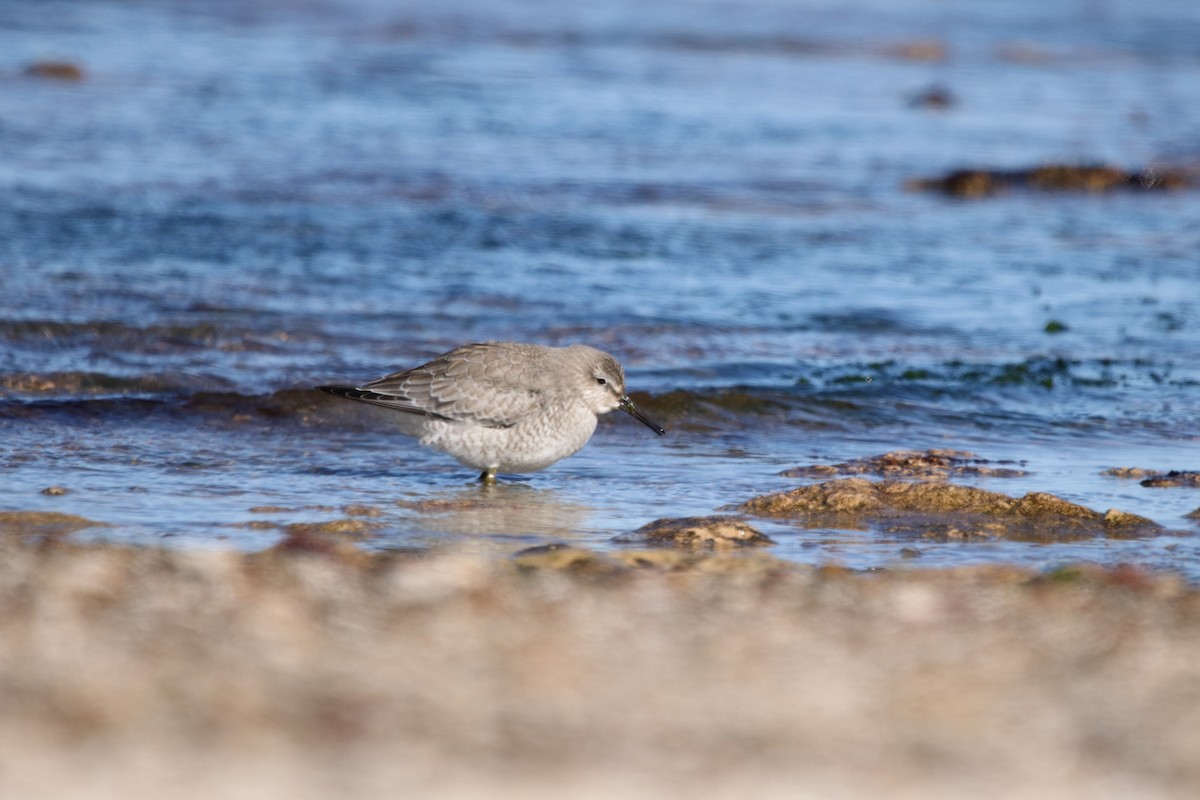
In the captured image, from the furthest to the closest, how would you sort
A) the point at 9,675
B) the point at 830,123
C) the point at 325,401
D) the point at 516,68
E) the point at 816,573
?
the point at 516,68 < the point at 830,123 < the point at 325,401 < the point at 816,573 < the point at 9,675

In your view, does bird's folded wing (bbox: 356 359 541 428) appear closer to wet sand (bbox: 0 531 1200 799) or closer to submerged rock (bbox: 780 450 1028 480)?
submerged rock (bbox: 780 450 1028 480)

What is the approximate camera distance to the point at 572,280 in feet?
44.5

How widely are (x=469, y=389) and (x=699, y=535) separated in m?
1.85

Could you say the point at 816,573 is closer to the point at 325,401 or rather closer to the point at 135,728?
the point at 135,728

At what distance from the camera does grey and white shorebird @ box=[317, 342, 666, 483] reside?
846cm

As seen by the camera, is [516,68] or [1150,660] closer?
[1150,660]

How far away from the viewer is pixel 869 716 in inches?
176

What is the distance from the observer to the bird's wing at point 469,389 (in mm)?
8523

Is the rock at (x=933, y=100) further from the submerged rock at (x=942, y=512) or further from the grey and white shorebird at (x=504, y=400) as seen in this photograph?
the submerged rock at (x=942, y=512)

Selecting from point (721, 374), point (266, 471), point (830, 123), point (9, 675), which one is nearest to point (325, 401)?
point (266, 471)

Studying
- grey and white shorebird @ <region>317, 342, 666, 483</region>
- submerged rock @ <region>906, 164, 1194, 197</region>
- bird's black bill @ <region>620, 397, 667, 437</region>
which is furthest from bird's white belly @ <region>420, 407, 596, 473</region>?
submerged rock @ <region>906, 164, 1194, 197</region>

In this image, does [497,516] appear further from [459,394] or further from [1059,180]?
[1059,180]

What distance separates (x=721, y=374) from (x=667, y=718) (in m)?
6.60

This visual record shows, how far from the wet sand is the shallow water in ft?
5.59
